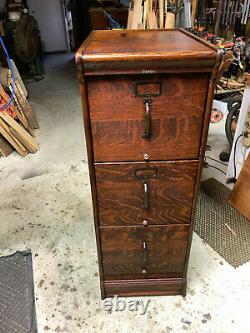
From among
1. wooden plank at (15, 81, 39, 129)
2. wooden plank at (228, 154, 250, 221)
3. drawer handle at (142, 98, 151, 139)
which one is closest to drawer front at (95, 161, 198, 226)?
drawer handle at (142, 98, 151, 139)

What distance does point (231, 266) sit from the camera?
5.05 feet

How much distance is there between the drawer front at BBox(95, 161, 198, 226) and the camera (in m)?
1.00

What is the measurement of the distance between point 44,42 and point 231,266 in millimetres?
6242

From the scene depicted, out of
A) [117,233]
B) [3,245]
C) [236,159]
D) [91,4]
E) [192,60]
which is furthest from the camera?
[91,4]

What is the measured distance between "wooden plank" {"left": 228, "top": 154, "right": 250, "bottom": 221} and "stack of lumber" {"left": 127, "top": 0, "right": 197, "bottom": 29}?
1898 millimetres

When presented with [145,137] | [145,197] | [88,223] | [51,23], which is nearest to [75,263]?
[88,223]

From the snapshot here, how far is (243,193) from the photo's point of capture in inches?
72.1

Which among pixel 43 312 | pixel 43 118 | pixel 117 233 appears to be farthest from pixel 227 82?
pixel 43 312

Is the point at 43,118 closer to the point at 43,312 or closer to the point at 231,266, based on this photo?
the point at 43,312

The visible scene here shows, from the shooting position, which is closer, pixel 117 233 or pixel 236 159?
pixel 117 233

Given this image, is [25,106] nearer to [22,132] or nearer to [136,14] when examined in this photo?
[22,132]

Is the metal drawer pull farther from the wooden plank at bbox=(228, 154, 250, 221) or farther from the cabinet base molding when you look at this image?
the wooden plank at bbox=(228, 154, 250, 221)

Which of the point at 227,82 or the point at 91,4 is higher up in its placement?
the point at 91,4

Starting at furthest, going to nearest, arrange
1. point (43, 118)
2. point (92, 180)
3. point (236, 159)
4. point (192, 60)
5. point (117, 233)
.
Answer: point (43, 118) → point (236, 159) → point (117, 233) → point (92, 180) → point (192, 60)
